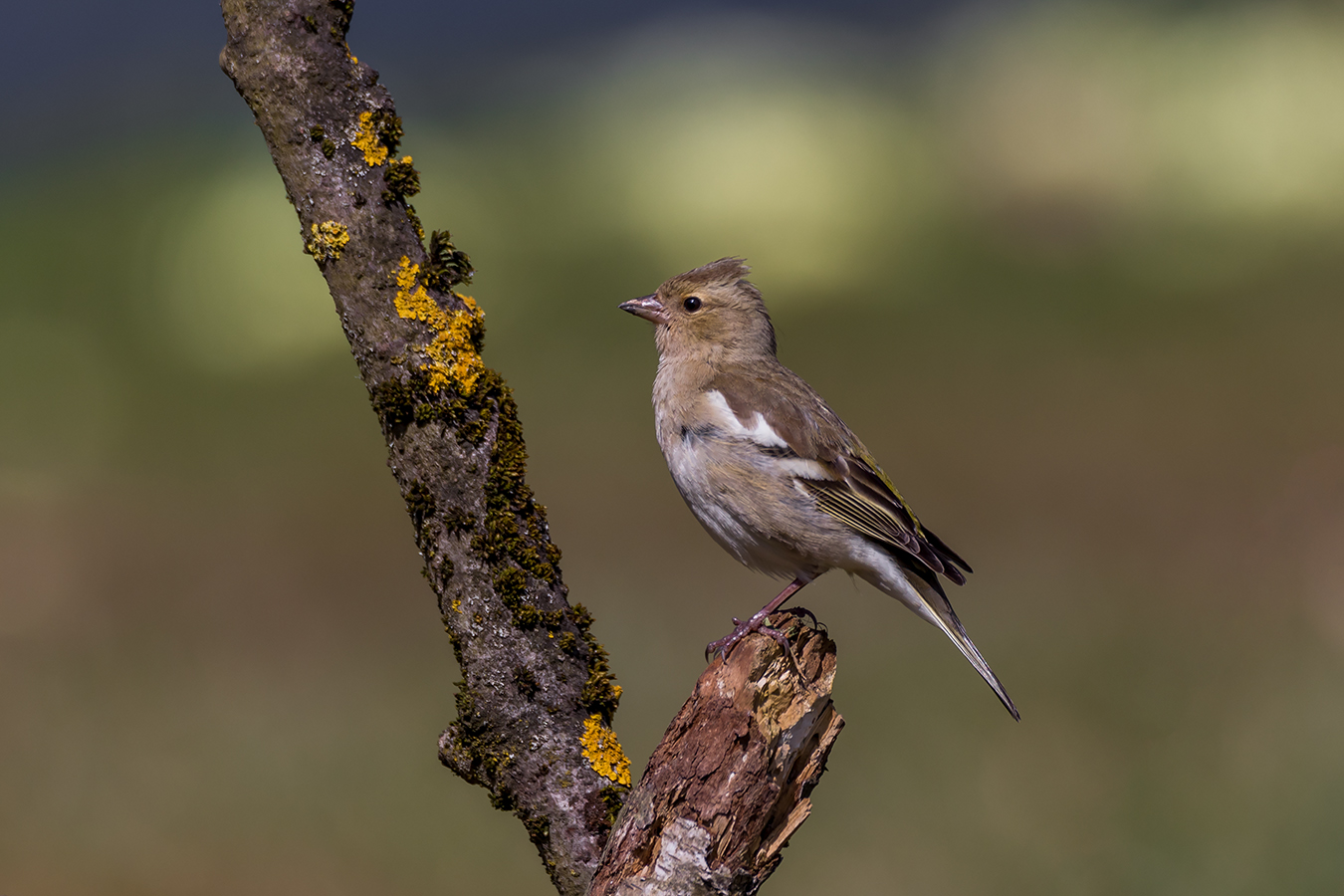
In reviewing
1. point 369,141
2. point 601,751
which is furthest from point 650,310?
point 601,751

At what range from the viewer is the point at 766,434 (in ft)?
18.2

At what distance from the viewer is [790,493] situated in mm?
5461

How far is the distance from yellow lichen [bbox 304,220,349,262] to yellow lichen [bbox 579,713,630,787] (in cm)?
195

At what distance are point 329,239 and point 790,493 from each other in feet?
8.07

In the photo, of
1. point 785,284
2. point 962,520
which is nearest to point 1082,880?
point 962,520

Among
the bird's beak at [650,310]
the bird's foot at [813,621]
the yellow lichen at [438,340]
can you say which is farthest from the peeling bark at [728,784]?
the bird's beak at [650,310]

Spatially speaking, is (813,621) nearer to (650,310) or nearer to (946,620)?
(946,620)

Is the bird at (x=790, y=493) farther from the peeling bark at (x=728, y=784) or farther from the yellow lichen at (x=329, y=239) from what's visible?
the yellow lichen at (x=329, y=239)

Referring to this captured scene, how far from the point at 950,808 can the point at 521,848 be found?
128 inches

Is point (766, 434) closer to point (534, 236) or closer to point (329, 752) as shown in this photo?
point (329, 752)

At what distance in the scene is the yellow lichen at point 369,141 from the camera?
4086mm

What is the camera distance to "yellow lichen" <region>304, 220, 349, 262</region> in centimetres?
404

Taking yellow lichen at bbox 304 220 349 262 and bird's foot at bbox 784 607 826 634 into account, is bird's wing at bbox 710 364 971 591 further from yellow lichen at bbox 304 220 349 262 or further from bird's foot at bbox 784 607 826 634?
yellow lichen at bbox 304 220 349 262

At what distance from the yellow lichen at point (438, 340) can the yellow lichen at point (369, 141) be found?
1.17ft
